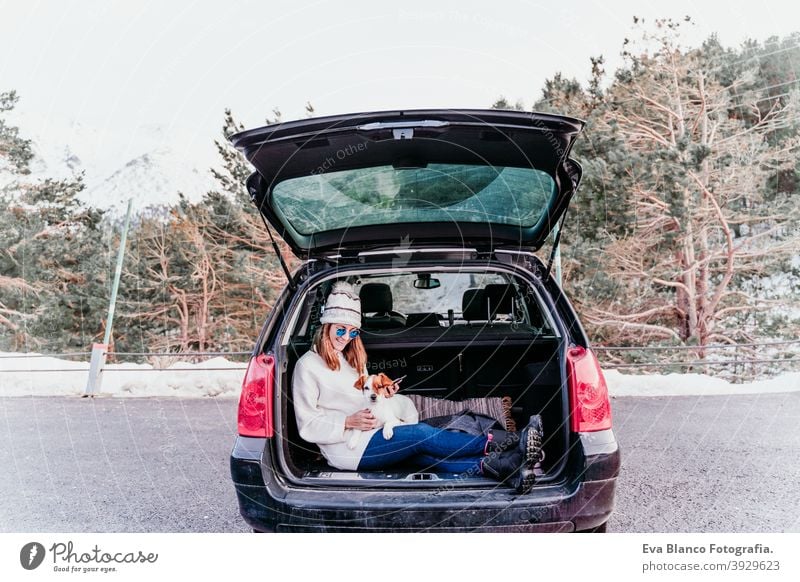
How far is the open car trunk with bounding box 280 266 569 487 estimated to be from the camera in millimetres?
2686

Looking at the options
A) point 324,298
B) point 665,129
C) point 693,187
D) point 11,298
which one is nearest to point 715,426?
point 324,298

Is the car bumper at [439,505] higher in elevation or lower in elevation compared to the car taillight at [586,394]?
lower

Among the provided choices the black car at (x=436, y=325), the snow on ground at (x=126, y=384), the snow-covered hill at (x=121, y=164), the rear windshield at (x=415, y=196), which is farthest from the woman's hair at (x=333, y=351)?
the snow-covered hill at (x=121, y=164)

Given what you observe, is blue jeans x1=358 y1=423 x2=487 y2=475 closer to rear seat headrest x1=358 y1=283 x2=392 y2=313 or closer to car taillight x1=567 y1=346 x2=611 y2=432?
car taillight x1=567 y1=346 x2=611 y2=432

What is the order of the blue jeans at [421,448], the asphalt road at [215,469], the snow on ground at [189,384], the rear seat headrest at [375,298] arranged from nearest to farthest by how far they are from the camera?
the blue jeans at [421,448] → the asphalt road at [215,469] → the rear seat headrest at [375,298] → the snow on ground at [189,384]

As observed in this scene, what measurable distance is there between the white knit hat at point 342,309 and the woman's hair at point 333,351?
0.03 metres

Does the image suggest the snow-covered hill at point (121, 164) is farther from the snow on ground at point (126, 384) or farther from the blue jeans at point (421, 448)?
the blue jeans at point (421, 448)

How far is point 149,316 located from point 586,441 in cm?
1509

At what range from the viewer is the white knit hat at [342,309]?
9.00 ft

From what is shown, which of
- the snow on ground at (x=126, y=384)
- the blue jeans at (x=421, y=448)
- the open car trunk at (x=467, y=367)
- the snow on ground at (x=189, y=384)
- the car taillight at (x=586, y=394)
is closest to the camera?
the car taillight at (x=586, y=394)

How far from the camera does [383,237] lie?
3055 mm

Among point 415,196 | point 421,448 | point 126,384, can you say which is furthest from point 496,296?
point 126,384

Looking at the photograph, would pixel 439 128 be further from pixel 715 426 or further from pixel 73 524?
pixel 715 426

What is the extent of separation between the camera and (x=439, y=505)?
6.93ft
